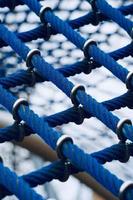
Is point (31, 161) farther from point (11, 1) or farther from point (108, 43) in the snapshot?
point (11, 1)

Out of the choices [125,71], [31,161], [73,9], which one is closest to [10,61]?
[73,9]

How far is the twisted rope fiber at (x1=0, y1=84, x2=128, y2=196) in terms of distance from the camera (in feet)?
2.70

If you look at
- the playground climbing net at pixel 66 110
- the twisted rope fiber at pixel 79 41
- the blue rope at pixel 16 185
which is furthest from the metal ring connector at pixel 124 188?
the twisted rope fiber at pixel 79 41

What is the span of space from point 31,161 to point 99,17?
5.87 feet

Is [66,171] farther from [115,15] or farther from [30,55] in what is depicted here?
[115,15]

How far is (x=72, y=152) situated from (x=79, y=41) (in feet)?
1.33

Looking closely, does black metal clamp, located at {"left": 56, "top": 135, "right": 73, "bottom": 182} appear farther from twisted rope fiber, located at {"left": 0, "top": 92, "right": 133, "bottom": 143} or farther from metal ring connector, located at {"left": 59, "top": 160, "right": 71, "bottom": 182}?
twisted rope fiber, located at {"left": 0, "top": 92, "right": 133, "bottom": 143}

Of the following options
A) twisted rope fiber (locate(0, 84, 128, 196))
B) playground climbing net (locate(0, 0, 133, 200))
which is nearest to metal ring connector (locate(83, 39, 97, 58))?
playground climbing net (locate(0, 0, 133, 200))

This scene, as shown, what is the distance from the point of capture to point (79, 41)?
1.21 meters

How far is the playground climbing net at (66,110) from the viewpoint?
84 centimetres

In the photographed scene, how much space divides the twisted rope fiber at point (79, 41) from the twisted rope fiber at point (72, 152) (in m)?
0.26

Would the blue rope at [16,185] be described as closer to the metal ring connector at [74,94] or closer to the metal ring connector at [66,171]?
the metal ring connector at [66,171]

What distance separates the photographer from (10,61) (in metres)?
2.41

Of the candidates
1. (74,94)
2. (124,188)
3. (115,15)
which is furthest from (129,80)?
(124,188)
